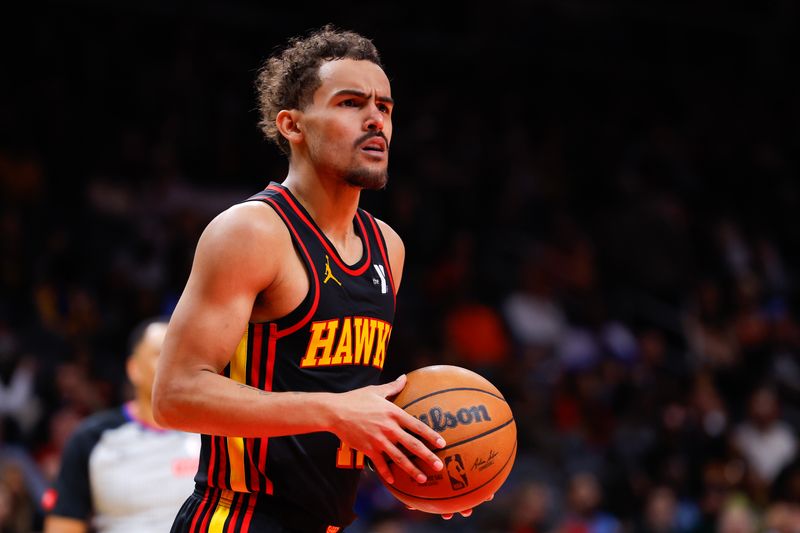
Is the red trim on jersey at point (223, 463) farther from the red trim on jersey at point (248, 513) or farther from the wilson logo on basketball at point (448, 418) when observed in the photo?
the wilson logo on basketball at point (448, 418)

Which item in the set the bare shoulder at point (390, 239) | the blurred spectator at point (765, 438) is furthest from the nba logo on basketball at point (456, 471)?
the blurred spectator at point (765, 438)

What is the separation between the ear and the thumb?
0.80 m

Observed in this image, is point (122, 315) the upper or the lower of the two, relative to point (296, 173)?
lower

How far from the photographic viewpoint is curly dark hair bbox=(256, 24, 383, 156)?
10.7 ft

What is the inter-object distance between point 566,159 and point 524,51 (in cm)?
165

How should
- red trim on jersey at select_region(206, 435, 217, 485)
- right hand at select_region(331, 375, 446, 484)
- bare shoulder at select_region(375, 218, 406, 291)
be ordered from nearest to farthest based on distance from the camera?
right hand at select_region(331, 375, 446, 484), red trim on jersey at select_region(206, 435, 217, 485), bare shoulder at select_region(375, 218, 406, 291)

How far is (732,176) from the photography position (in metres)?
14.5

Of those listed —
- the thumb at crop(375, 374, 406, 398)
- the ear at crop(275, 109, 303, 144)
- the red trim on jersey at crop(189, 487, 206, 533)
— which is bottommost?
the red trim on jersey at crop(189, 487, 206, 533)

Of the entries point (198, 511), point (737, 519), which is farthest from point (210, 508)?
point (737, 519)

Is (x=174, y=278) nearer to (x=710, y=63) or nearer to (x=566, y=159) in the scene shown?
(x=566, y=159)

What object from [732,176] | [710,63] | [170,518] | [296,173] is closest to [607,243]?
[732,176]

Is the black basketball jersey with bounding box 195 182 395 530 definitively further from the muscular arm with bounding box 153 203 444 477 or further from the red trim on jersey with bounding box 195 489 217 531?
the muscular arm with bounding box 153 203 444 477

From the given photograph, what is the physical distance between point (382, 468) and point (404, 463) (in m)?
0.08

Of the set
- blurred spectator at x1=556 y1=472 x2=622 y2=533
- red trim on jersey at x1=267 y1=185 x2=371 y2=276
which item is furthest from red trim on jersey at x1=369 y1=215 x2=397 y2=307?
blurred spectator at x1=556 y1=472 x2=622 y2=533
